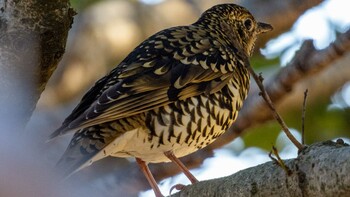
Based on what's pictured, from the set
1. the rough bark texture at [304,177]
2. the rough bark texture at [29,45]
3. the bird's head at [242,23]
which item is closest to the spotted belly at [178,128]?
the rough bark texture at [29,45]

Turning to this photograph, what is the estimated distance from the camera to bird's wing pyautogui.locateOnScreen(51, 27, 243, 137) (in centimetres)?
391

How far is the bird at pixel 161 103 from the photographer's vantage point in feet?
12.8

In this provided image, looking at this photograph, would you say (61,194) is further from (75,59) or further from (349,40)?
(75,59)

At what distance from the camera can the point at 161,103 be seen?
412 centimetres

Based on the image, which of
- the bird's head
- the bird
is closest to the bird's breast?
the bird

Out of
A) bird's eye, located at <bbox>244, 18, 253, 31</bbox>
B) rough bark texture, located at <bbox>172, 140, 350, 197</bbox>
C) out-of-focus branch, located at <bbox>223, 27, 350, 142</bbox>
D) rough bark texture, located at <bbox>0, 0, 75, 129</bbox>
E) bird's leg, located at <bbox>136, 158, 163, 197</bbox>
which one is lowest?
bird's leg, located at <bbox>136, 158, 163, 197</bbox>

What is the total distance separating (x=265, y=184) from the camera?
8.48 ft

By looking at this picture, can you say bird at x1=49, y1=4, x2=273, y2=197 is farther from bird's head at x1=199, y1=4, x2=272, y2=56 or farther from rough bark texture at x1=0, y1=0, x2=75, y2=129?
bird's head at x1=199, y1=4, x2=272, y2=56

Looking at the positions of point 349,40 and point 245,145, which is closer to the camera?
point 349,40

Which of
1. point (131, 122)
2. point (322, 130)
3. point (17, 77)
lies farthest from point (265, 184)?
point (322, 130)

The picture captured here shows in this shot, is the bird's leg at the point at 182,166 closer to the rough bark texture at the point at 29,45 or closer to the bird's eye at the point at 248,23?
the rough bark texture at the point at 29,45

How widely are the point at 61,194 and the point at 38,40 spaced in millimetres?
1464

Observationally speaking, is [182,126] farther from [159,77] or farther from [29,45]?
[29,45]

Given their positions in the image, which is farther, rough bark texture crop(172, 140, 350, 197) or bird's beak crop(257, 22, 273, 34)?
bird's beak crop(257, 22, 273, 34)
